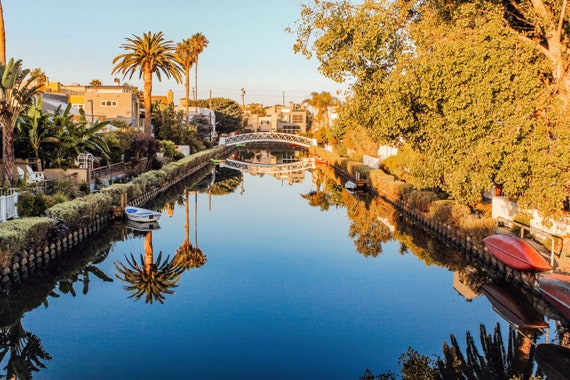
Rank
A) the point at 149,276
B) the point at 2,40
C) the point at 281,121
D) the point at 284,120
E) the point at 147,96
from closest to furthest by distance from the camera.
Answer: the point at 149,276, the point at 2,40, the point at 147,96, the point at 281,121, the point at 284,120

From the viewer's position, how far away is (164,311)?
17844 mm

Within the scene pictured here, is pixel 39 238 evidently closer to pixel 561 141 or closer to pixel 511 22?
pixel 561 141

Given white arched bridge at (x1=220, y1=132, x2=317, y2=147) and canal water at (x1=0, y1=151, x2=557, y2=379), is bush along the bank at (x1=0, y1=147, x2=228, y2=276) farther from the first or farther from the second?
white arched bridge at (x1=220, y1=132, x2=317, y2=147)

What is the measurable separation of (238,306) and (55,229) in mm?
9240

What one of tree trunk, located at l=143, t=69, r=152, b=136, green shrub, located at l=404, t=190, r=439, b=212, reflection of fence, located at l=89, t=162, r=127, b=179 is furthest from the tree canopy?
tree trunk, located at l=143, t=69, r=152, b=136

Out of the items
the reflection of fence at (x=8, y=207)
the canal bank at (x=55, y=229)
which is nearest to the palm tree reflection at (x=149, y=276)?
the canal bank at (x=55, y=229)

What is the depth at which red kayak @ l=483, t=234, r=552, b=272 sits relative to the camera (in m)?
18.6

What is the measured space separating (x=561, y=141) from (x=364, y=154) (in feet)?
158

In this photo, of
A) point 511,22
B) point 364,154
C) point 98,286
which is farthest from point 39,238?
point 364,154

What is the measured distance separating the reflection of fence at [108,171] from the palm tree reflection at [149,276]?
1294 centimetres

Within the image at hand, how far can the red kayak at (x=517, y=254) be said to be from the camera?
1861 cm

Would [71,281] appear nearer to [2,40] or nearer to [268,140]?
[2,40]

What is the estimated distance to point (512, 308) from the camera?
59.8ft

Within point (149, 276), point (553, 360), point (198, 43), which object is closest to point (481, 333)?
point (553, 360)
